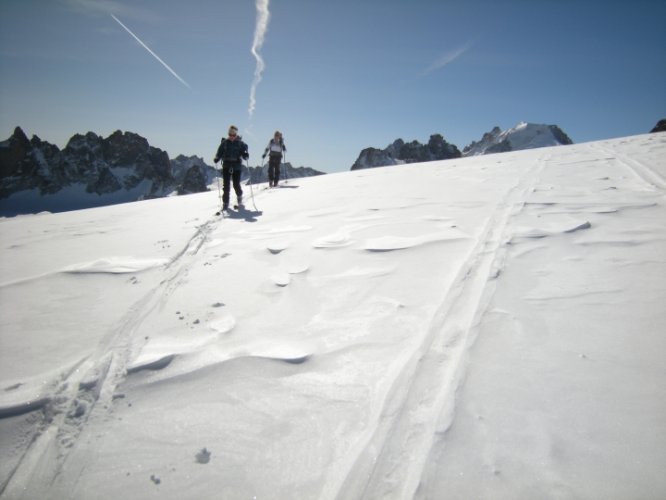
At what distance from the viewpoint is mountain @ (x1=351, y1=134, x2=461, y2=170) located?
117 metres

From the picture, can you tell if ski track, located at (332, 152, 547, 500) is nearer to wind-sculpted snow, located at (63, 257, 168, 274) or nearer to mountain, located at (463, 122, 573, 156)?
wind-sculpted snow, located at (63, 257, 168, 274)

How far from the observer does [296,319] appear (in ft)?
8.36

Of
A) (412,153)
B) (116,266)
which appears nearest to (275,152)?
(116,266)

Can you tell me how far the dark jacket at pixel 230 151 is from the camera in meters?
7.77

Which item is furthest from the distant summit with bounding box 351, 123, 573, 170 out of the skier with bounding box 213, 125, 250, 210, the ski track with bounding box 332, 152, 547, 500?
the ski track with bounding box 332, 152, 547, 500

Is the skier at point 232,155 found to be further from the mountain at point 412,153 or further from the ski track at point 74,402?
the mountain at point 412,153

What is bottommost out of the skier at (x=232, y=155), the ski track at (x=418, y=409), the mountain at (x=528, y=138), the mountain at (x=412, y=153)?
the ski track at (x=418, y=409)

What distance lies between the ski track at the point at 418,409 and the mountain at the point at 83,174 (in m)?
117

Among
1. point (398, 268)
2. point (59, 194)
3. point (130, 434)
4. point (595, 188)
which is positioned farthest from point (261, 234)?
point (59, 194)

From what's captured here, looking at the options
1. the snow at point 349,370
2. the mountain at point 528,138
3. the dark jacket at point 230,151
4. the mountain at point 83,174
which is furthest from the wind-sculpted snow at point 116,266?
the mountain at point 528,138

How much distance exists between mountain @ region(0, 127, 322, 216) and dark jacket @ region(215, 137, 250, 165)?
110 m

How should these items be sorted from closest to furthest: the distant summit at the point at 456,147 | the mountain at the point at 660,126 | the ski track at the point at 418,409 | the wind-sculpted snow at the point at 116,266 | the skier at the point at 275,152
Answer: the ski track at the point at 418,409
the wind-sculpted snow at the point at 116,266
the skier at the point at 275,152
the mountain at the point at 660,126
the distant summit at the point at 456,147

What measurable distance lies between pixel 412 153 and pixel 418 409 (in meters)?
128

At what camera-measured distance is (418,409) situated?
1.66 m
